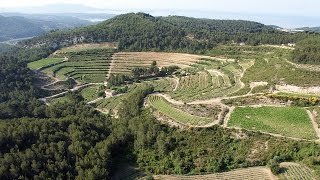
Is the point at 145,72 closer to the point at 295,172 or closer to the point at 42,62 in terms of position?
the point at 42,62

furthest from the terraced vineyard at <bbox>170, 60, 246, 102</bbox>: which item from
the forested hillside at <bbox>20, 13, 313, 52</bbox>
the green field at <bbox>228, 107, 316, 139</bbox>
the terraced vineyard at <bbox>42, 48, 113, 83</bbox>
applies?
the terraced vineyard at <bbox>42, 48, 113, 83</bbox>

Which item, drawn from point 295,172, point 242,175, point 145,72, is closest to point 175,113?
point 242,175

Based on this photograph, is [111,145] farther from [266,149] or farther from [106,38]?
[106,38]

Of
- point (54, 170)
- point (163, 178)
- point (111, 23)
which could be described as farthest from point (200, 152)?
point (111, 23)

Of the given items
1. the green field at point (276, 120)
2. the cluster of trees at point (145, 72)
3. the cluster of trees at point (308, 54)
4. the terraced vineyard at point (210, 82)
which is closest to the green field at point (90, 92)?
the cluster of trees at point (145, 72)

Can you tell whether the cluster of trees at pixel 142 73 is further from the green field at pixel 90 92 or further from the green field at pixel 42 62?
the green field at pixel 42 62
